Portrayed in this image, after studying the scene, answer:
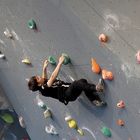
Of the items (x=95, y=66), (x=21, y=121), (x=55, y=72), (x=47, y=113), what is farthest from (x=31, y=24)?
(x=21, y=121)

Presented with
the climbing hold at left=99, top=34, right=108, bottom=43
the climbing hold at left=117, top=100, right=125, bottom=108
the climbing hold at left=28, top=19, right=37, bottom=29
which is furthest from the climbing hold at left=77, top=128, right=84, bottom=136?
the climbing hold at left=99, top=34, right=108, bottom=43

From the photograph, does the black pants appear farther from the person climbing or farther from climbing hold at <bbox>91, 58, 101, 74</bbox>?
climbing hold at <bbox>91, 58, 101, 74</bbox>

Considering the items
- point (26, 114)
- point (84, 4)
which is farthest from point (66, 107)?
point (84, 4)

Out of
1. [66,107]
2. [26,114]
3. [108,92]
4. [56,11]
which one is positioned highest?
[56,11]

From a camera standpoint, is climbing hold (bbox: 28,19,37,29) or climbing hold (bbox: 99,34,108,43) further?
climbing hold (bbox: 28,19,37,29)

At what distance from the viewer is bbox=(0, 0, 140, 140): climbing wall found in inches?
104

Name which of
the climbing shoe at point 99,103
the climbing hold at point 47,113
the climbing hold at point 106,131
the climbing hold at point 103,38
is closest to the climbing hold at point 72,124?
the climbing hold at point 47,113

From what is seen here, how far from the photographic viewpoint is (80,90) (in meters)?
3.03

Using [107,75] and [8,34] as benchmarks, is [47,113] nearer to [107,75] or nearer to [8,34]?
[8,34]

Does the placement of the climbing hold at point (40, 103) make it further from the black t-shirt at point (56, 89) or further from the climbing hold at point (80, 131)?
the black t-shirt at point (56, 89)

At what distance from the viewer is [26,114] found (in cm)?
412

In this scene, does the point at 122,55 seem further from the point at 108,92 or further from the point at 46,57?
the point at 46,57

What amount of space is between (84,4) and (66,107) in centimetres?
102

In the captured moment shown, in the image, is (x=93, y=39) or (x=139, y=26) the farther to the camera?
(x=93, y=39)
